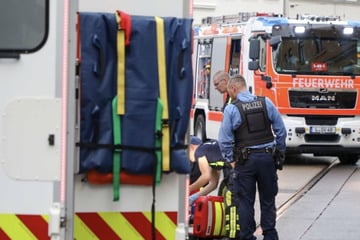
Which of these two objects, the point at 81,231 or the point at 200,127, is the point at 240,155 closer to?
the point at 81,231

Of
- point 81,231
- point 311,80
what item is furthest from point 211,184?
point 311,80

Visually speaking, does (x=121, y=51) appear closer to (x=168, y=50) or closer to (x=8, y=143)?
(x=168, y=50)

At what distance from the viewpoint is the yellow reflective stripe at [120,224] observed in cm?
329

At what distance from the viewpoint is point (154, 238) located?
11.0 feet

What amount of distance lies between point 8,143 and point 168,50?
79cm

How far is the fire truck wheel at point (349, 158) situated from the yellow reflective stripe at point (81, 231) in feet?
44.7

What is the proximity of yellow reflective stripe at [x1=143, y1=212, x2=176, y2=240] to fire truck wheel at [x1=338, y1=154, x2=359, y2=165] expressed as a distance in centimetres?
1346

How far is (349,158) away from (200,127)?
3.99 metres

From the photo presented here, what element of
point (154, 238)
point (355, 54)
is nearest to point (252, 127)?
point (154, 238)

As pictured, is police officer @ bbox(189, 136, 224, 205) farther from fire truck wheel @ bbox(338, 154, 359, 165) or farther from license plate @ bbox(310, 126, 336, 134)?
fire truck wheel @ bbox(338, 154, 359, 165)

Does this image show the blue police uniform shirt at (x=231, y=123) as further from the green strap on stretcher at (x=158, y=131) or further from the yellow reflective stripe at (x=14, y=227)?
the yellow reflective stripe at (x=14, y=227)

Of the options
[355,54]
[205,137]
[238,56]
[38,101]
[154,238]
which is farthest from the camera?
[205,137]

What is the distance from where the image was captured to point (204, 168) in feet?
23.2

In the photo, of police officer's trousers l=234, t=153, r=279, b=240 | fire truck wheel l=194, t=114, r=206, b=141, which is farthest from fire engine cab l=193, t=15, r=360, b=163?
police officer's trousers l=234, t=153, r=279, b=240
